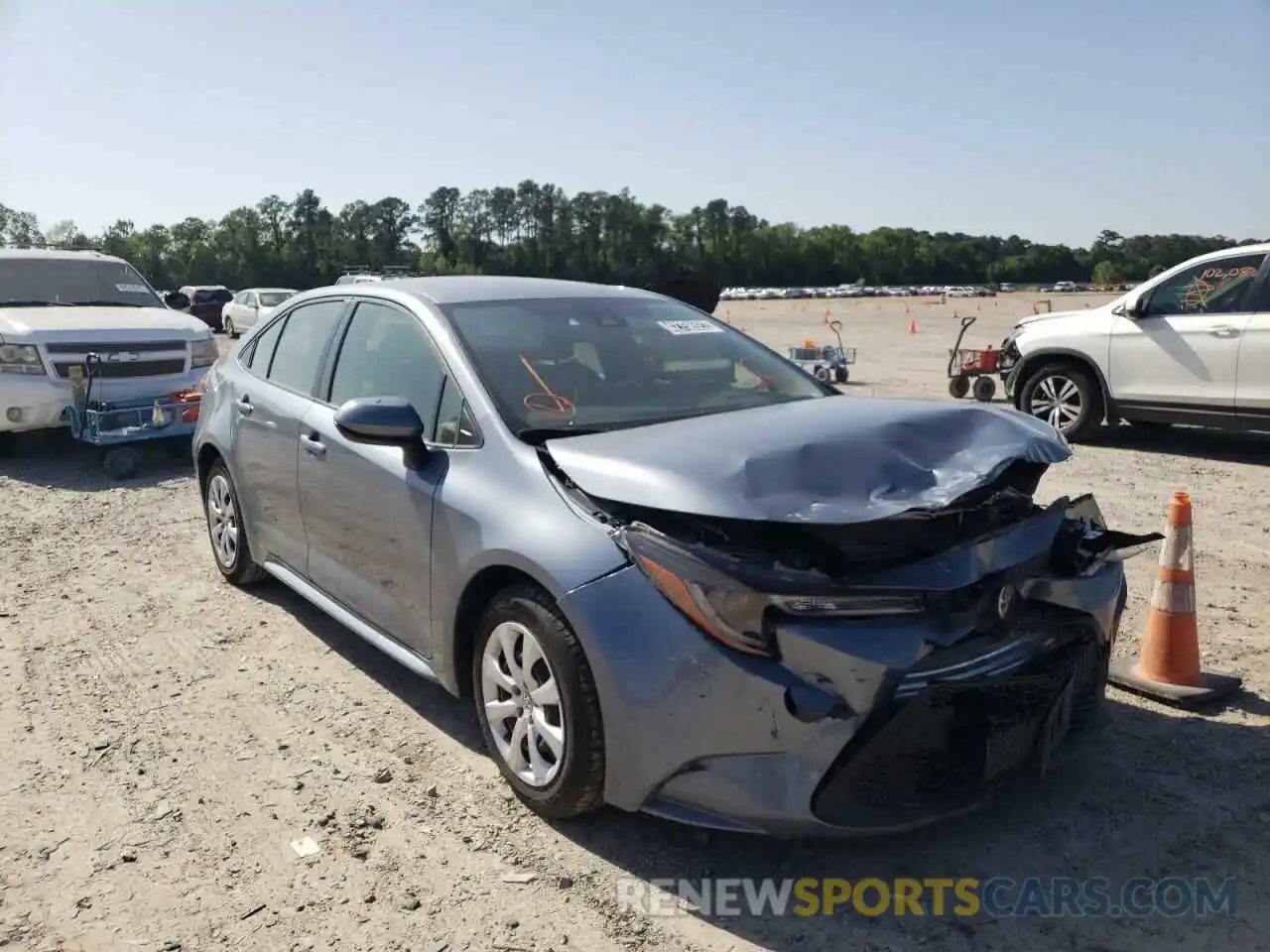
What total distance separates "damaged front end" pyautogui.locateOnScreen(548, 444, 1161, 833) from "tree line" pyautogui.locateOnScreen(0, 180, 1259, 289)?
6712 centimetres

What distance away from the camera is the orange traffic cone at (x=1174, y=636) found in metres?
4.14

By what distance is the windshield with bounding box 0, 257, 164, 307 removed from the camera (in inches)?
405

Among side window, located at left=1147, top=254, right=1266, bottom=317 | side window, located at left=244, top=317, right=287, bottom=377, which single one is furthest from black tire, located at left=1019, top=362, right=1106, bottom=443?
side window, located at left=244, top=317, right=287, bottom=377

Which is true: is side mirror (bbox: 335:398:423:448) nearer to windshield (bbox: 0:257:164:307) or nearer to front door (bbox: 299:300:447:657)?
front door (bbox: 299:300:447:657)

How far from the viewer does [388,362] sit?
13.9 feet

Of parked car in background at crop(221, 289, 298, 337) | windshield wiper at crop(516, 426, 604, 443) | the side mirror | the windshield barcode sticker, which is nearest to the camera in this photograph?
windshield wiper at crop(516, 426, 604, 443)

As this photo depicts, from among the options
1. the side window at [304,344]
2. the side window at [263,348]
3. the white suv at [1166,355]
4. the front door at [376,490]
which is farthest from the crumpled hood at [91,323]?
the white suv at [1166,355]

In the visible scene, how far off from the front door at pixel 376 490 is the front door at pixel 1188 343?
25.5ft

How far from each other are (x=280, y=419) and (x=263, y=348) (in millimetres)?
844

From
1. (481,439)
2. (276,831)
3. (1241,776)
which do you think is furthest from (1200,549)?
(276,831)

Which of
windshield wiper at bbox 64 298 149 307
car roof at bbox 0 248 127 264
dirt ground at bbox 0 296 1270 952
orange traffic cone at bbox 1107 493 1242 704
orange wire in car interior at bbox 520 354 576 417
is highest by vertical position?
A: car roof at bbox 0 248 127 264

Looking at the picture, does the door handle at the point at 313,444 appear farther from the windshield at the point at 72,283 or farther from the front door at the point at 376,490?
the windshield at the point at 72,283

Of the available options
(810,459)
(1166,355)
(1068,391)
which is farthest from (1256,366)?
(810,459)

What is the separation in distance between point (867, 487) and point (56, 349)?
8.54 m
